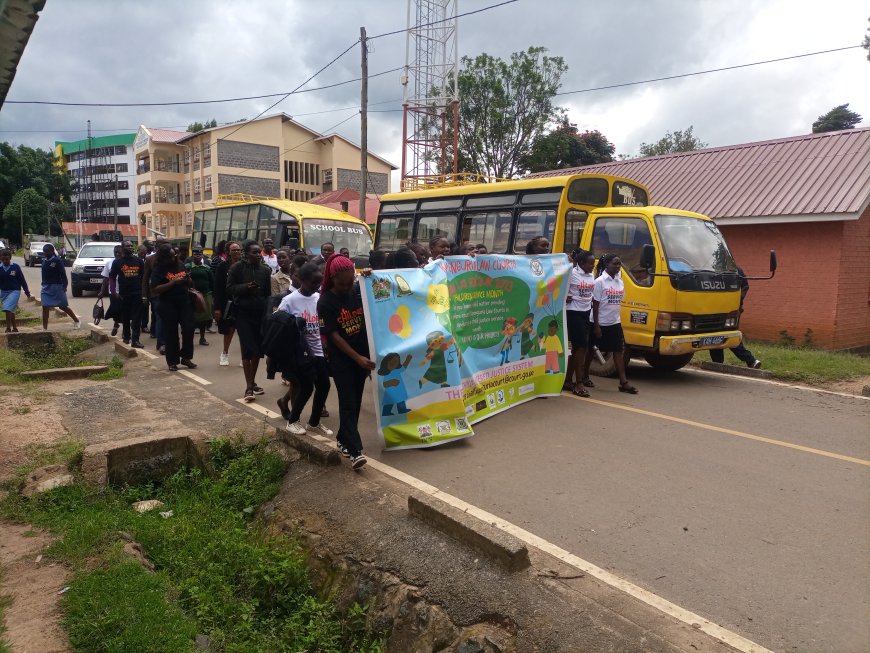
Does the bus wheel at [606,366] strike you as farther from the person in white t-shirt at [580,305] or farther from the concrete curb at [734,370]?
the concrete curb at [734,370]

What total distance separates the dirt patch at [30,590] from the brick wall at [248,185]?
42364mm

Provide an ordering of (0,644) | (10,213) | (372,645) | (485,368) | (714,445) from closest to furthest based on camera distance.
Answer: (0,644)
(372,645)
(714,445)
(485,368)
(10,213)

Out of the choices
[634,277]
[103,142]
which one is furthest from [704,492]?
[103,142]

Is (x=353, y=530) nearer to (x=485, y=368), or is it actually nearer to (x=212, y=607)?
(x=212, y=607)

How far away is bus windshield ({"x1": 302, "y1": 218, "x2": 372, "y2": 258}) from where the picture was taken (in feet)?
49.1

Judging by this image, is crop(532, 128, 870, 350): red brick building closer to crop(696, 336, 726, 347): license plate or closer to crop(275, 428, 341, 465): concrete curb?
crop(696, 336, 726, 347): license plate

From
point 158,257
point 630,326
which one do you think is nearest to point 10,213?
point 158,257

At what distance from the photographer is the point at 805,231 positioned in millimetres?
12883

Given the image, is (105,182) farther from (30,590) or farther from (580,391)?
(30,590)

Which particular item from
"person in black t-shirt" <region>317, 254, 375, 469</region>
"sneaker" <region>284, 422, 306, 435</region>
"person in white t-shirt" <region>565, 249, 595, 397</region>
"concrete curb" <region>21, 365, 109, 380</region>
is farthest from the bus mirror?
"concrete curb" <region>21, 365, 109, 380</region>

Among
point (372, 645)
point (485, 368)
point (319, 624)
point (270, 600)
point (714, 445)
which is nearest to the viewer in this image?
point (372, 645)

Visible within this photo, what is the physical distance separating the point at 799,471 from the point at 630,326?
3572 millimetres

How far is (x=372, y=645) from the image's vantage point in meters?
3.23

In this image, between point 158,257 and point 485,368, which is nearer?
point 485,368
